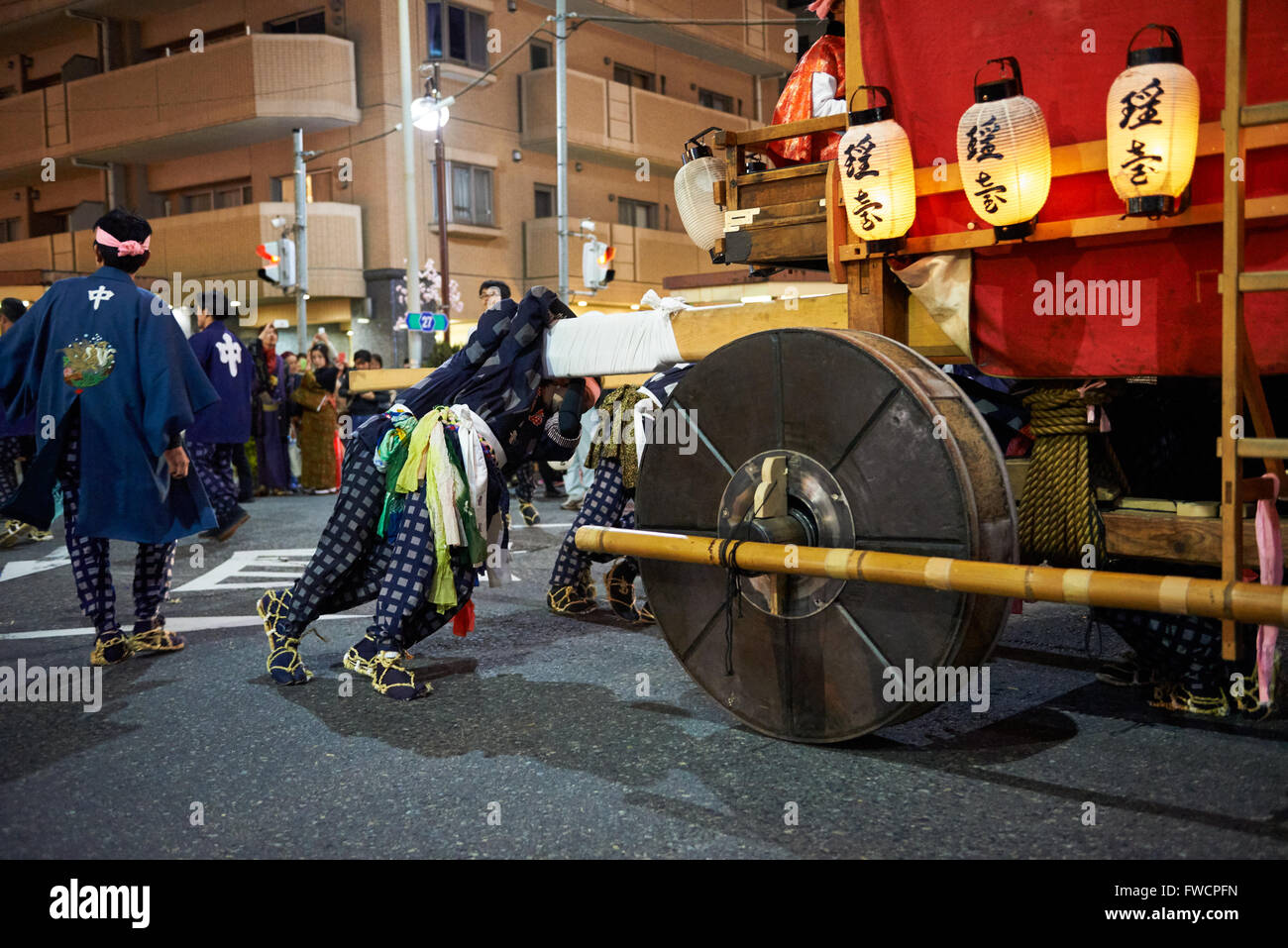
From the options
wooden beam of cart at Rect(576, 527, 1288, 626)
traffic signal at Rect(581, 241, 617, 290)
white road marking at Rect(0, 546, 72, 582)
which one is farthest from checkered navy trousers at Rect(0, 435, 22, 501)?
traffic signal at Rect(581, 241, 617, 290)

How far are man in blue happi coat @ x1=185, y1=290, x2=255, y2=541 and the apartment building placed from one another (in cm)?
1263

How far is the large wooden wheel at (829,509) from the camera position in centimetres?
327

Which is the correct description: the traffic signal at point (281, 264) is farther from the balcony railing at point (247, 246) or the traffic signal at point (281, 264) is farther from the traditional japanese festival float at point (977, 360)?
the traditional japanese festival float at point (977, 360)

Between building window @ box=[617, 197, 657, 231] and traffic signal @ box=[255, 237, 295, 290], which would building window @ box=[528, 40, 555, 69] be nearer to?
building window @ box=[617, 197, 657, 231]

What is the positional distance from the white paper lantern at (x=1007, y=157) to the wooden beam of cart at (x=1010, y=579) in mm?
1196

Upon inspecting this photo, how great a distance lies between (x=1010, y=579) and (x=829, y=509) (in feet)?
2.68

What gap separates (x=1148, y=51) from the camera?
3094 millimetres

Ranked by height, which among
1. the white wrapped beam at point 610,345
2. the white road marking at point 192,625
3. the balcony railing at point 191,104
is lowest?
the white road marking at point 192,625

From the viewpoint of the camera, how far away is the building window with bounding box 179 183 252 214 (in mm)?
23438

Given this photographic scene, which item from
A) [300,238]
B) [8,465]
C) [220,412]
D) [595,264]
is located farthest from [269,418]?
[595,264]

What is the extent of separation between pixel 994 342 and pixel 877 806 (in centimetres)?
163

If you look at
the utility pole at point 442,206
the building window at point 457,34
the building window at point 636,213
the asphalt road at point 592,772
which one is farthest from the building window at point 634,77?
the asphalt road at point 592,772

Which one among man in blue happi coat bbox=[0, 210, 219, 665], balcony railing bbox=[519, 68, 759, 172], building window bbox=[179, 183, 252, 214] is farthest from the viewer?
balcony railing bbox=[519, 68, 759, 172]

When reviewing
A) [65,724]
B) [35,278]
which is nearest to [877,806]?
[65,724]
